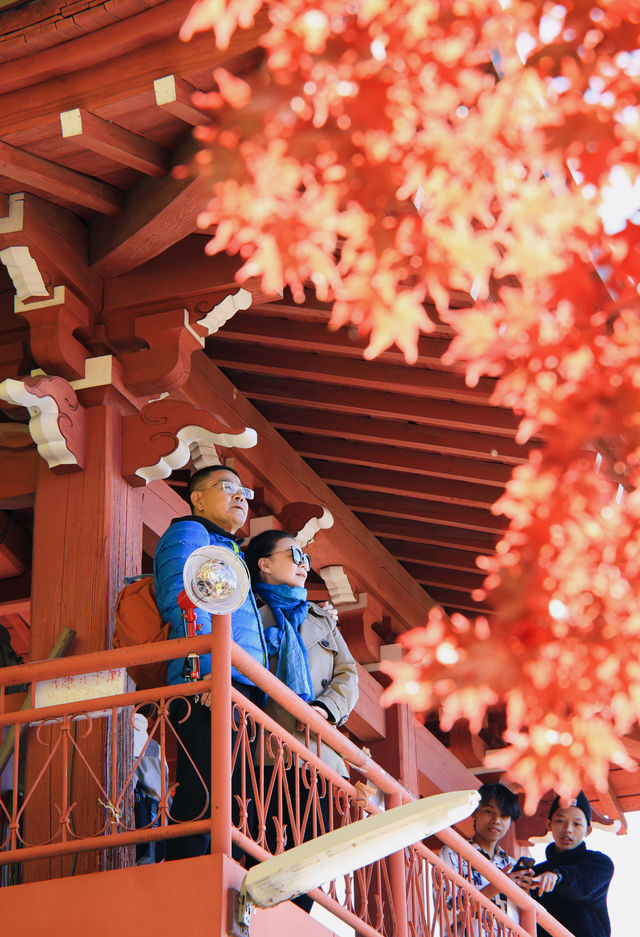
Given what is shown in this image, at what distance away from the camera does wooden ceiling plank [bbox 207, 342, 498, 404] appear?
20.0 ft

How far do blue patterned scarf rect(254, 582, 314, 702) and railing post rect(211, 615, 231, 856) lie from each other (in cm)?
74

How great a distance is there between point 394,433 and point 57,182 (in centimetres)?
240

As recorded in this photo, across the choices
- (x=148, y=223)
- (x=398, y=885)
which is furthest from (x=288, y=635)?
(x=148, y=223)

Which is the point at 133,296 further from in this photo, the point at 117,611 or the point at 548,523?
the point at 548,523

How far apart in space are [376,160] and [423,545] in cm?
543

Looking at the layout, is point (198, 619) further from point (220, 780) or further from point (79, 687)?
point (220, 780)

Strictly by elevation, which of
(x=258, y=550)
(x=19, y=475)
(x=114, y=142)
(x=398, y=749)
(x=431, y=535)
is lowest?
(x=398, y=749)

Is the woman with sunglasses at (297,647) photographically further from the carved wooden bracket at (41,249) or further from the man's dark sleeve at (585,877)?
the man's dark sleeve at (585,877)

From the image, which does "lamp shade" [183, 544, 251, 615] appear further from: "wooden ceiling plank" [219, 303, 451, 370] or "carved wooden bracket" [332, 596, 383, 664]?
"carved wooden bracket" [332, 596, 383, 664]

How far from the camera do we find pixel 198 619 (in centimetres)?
442

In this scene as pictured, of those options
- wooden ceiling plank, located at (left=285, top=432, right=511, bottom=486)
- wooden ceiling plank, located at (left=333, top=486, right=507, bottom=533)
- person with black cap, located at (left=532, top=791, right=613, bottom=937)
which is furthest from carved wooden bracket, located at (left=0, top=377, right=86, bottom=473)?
person with black cap, located at (left=532, top=791, right=613, bottom=937)

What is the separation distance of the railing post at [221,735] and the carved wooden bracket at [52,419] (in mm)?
1229

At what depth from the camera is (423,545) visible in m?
7.76

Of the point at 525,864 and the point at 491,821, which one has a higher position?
the point at 491,821
